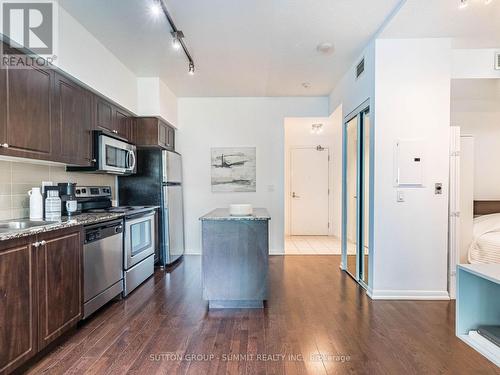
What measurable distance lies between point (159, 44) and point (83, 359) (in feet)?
9.71

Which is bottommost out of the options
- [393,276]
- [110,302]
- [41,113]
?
[110,302]

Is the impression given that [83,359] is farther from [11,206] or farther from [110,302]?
[11,206]

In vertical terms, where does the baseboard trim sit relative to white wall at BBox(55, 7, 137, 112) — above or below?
below

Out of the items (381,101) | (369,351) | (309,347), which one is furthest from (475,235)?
(309,347)

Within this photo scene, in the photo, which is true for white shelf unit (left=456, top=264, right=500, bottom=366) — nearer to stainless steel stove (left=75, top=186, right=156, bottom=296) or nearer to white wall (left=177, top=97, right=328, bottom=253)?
stainless steel stove (left=75, top=186, right=156, bottom=296)

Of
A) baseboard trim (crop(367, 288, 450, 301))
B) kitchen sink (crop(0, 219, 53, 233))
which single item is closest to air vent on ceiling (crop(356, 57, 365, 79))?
baseboard trim (crop(367, 288, 450, 301))

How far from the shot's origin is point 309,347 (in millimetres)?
2061

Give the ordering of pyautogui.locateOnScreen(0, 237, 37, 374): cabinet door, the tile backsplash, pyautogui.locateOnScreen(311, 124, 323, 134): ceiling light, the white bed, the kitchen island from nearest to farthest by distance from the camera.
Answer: pyautogui.locateOnScreen(0, 237, 37, 374): cabinet door → the tile backsplash → the kitchen island → the white bed → pyautogui.locateOnScreen(311, 124, 323, 134): ceiling light

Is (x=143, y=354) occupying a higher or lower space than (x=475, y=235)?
lower

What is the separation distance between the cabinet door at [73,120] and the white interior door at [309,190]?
4655 mm

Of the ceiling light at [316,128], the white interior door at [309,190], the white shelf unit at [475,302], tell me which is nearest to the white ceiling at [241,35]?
the ceiling light at [316,128]

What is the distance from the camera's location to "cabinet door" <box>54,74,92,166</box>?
96.9 inches

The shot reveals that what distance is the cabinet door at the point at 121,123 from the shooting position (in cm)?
351

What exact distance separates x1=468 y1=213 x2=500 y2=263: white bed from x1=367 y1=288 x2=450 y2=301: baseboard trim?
0.60 metres
